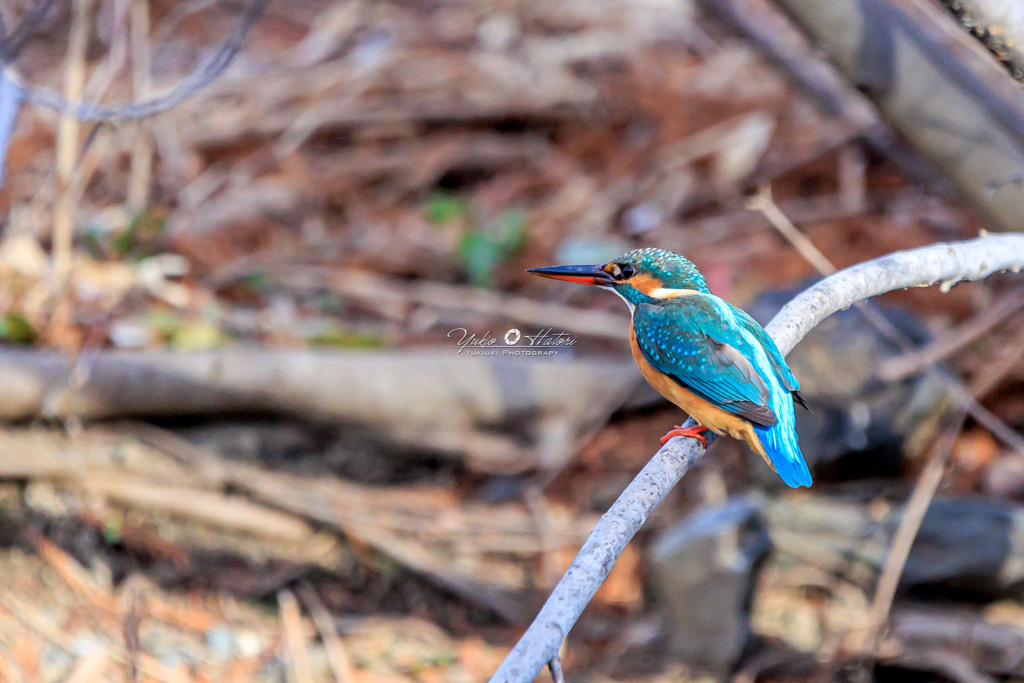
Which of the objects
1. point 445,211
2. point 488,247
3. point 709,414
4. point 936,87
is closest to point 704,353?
point 709,414

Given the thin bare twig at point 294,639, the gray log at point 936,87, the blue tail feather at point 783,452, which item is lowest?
the thin bare twig at point 294,639

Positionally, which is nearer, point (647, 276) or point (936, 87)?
point (647, 276)

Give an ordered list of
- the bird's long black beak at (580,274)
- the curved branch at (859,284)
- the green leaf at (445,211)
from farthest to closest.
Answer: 1. the green leaf at (445,211)
2. the bird's long black beak at (580,274)
3. the curved branch at (859,284)

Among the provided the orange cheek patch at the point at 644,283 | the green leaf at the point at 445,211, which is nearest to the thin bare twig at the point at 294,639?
the orange cheek patch at the point at 644,283

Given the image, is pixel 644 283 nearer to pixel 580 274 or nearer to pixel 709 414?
pixel 580 274

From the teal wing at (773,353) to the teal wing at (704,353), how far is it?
3 cm

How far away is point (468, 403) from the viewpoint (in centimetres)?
363

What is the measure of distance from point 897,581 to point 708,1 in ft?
9.62

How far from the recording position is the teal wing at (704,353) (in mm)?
1721

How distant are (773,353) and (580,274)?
47 cm

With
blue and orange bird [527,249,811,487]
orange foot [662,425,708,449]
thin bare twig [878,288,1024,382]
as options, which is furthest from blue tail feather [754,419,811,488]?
thin bare twig [878,288,1024,382]

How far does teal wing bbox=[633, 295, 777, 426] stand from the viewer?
5.65 ft

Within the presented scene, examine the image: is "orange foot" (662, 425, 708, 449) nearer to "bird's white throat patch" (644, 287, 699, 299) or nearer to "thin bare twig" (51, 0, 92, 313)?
"bird's white throat patch" (644, 287, 699, 299)

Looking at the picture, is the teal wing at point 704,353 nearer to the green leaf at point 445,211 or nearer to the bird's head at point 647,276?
the bird's head at point 647,276
